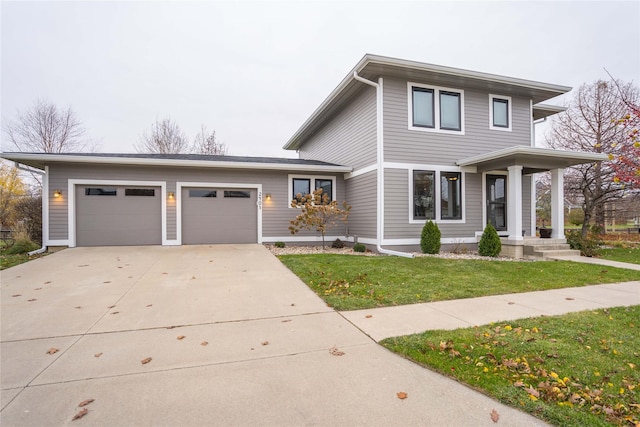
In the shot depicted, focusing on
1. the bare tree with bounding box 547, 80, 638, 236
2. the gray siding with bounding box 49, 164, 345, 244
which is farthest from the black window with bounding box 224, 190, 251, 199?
the bare tree with bounding box 547, 80, 638, 236

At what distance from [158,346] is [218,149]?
22772mm

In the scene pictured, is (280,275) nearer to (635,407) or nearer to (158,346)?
(158,346)

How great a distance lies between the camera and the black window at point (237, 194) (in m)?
11.2


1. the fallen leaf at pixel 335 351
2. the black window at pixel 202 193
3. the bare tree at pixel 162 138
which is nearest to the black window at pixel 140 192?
the black window at pixel 202 193

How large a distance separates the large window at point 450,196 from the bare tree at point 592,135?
802cm

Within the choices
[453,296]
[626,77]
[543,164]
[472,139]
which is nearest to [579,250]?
[543,164]

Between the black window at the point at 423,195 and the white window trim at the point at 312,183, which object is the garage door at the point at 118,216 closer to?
the white window trim at the point at 312,183

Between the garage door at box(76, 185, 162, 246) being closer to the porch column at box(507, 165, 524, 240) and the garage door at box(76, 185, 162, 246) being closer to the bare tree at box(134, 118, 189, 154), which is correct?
the porch column at box(507, 165, 524, 240)

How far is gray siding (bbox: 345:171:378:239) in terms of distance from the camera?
9.80 m

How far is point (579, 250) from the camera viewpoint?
9.45 meters

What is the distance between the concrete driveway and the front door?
820cm

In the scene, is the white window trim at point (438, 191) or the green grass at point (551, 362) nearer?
the green grass at point (551, 362)

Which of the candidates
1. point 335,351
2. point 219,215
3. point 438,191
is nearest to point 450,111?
point 438,191

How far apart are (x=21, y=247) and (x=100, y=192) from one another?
8.61 ft
